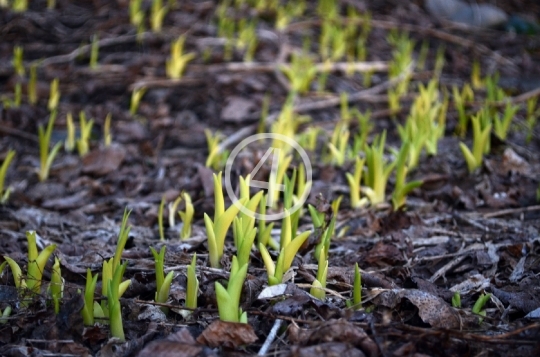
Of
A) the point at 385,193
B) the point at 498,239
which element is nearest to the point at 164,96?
the point at 385,193

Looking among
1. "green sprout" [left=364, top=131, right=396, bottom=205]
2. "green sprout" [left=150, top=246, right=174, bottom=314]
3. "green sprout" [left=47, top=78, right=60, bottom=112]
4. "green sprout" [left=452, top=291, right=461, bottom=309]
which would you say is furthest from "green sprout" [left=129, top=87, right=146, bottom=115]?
"green sprout" [left=452, top=291, right=461, bottom=309]

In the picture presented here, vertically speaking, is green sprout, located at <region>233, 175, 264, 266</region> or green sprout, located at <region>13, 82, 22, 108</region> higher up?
green sprout, located at <region>13, 82, 22, 108</region>

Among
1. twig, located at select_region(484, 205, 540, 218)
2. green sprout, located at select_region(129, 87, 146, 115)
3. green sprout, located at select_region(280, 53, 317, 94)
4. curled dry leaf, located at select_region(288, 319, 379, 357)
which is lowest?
twig, located at select_region(484, 205, 540, 218)

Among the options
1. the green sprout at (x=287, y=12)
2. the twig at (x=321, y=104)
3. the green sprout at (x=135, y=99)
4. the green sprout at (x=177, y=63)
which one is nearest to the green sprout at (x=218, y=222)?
the twig at (x=321, y=104)

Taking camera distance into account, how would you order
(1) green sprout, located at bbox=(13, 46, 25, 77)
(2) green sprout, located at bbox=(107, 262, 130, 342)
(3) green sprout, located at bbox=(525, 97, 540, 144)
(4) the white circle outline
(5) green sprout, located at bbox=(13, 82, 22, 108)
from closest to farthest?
(2) green sprout, located at bbox=(107, 262, 130, 342)
(4) the white circle outline
(3) green sprout, located at bbox=(525, 97, 540, 144)
(5) green sprout, located at bbox=(13, 82, 22, 108)
(1) green sprout, located at bbox=(13, 46, 25, 77)

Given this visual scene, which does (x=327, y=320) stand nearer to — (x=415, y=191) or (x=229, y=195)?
(x=229, y=195)

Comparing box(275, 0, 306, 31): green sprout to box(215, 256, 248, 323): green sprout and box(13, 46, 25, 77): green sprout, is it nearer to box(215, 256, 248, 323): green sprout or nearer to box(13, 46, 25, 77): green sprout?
box(13, 46, 25, 77): green sprout
